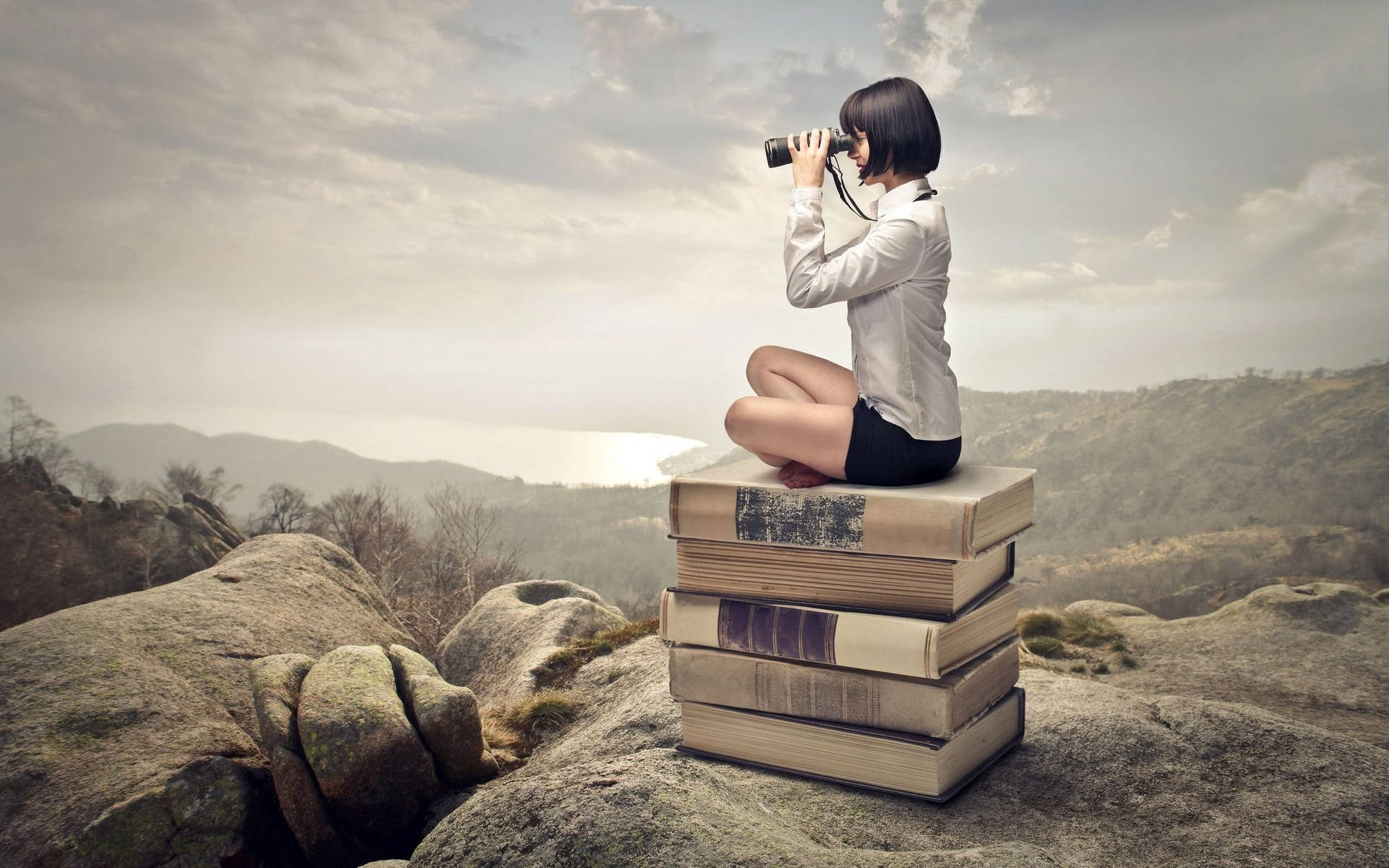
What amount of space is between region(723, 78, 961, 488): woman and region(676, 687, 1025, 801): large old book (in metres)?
1.02

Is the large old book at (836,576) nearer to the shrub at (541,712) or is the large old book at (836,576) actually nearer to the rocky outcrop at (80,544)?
the shrub at (541,712)

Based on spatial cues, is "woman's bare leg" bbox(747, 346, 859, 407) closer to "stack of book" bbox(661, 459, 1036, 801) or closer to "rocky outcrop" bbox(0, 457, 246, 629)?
"stack of book" bbox(661, 459, 1036, 801)

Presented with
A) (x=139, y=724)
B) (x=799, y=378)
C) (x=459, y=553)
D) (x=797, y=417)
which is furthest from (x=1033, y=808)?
(x=459, y=553)

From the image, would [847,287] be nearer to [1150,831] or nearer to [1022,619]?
[1150,831]

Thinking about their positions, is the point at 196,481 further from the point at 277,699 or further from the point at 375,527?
the point at 277,699

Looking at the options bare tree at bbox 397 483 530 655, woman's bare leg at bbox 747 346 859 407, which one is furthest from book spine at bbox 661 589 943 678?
bare tree at bbox 397 483 530 655

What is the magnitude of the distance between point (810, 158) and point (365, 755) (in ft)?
10.7

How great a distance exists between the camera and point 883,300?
11.6 ft

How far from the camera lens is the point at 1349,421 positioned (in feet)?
43.9

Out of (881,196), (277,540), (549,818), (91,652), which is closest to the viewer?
(549,818)

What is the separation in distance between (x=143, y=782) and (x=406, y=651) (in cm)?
134

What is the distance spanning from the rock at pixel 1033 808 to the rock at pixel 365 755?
77 centimetres

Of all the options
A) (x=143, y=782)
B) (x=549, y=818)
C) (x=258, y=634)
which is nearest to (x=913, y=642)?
(x=549, y=818)

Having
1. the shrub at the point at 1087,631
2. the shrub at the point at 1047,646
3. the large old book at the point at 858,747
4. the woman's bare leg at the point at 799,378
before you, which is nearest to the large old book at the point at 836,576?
the large old book at the point at 858,747
